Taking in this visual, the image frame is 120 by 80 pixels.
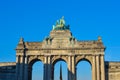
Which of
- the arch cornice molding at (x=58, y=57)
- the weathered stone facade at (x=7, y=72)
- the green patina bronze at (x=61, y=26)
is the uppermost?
the green patina bronze at (x=61, y=26)

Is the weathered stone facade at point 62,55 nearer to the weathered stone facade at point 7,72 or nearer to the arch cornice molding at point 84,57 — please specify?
the arch cornice molding at point 84,57

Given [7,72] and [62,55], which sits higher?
[62,55]

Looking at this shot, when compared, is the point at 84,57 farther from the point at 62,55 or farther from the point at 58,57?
the point at 58,57

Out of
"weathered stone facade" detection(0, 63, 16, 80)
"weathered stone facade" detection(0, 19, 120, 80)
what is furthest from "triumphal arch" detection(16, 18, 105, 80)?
"weathered stone facade" detection(0, 63, 16, 80)

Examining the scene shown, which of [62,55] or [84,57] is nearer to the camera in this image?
[84,57]

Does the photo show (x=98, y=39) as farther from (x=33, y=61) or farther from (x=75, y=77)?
(x=33, y=61)

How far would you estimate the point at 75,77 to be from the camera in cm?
5997

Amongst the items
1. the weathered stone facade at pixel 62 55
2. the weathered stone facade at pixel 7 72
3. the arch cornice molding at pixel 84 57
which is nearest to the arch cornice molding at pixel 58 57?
the weathered stone facade at pixel 62 55

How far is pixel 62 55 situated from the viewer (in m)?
61.3

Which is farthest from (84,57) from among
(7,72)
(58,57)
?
(7,72)

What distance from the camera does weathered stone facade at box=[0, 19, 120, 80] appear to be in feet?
198

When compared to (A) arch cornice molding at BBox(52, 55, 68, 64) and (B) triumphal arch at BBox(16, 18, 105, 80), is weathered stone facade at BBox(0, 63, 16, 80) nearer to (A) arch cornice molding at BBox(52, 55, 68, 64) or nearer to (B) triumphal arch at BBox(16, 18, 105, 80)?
(B) triumphal arch at BBox(16, 18, 105, 80)

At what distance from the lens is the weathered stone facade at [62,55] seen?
6047 centimetres

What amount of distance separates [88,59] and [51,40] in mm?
8331
